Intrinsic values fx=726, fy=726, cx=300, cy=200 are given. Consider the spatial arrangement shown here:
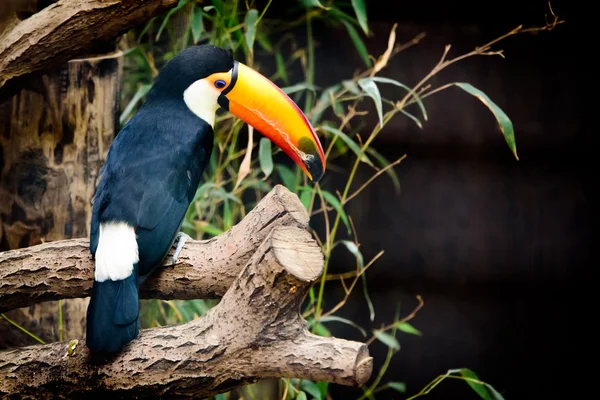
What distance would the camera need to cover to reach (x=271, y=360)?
1.35 metres

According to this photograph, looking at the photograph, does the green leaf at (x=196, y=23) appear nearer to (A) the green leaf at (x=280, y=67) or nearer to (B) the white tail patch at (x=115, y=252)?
(A) the green leaf at (x=280, y=67)

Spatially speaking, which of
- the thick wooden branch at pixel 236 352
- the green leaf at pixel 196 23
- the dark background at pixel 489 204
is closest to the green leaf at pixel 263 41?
the dark background at pixel 489 204

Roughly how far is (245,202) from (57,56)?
865mm

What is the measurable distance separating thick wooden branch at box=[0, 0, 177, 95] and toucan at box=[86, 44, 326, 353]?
16cm

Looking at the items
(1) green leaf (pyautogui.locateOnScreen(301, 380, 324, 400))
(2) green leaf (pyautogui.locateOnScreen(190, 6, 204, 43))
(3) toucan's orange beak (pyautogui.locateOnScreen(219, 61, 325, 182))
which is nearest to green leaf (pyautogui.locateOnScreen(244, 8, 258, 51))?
(2) green leaf (pyautogui.locateOnScreen(190, 6, 204, 43))

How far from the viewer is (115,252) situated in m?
1.50

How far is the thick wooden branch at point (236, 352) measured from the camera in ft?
4.23

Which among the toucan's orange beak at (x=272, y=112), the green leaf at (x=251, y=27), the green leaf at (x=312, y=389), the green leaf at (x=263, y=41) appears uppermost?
the green leaf at (x=251, y=27)

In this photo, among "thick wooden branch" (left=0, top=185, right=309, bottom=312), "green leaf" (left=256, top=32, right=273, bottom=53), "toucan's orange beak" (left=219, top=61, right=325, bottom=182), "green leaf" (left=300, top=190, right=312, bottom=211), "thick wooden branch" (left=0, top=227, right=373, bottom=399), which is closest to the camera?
"thick wooden branch" (left=0, top=227, right=373, bottom=399)

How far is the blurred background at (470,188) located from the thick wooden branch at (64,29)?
0.55 m

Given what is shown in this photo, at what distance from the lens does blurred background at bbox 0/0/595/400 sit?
2.34 metres

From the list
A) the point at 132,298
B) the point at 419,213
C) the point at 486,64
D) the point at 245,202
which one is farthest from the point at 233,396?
the point at 486,64

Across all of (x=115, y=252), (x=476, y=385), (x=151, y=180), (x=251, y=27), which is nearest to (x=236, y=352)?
(x=115, y=252)

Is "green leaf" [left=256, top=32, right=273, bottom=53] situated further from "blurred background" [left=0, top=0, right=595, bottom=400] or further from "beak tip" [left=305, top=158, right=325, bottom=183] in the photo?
"beak tip" [left=305, top=158, right=325, bottom=183]
